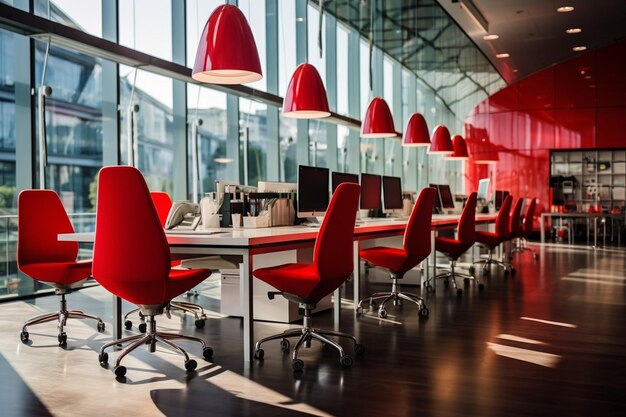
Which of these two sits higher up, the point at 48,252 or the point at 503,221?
the point at 503,221

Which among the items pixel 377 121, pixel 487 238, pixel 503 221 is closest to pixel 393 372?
pixel 377 121

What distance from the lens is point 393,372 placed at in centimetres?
362

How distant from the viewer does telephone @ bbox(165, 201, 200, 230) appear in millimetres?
4562

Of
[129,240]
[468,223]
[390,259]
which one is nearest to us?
[129,240]

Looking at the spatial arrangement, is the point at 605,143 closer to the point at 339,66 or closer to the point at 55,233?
the point at 339,66

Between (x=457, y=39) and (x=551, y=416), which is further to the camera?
(x=457, y=39)

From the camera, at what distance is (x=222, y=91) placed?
855cm

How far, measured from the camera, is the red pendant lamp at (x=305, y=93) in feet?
18.9

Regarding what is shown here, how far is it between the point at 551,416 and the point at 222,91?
21.7 feet

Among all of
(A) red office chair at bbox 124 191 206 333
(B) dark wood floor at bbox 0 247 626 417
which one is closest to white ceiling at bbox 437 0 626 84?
(A) red office chair at bbox 124 191 206 333

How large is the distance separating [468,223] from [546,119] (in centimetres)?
1150

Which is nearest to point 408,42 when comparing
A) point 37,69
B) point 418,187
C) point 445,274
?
point 418,187

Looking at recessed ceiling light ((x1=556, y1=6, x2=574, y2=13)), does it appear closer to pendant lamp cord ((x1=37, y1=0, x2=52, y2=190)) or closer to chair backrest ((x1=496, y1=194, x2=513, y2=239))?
chair backrest ((x1=496, y1=194, x2=513, y2=239))

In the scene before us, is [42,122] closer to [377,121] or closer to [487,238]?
[377,121]
